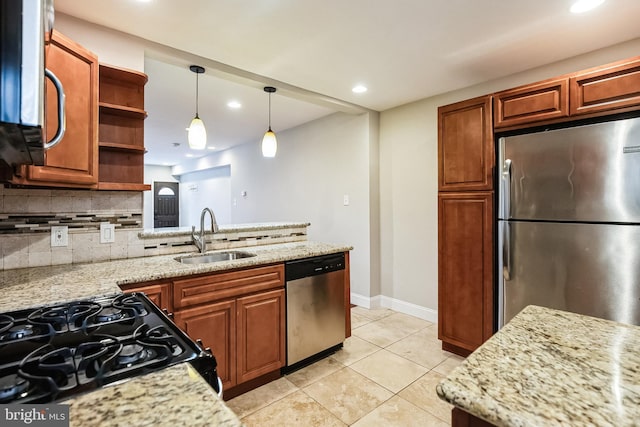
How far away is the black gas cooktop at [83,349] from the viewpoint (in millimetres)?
665

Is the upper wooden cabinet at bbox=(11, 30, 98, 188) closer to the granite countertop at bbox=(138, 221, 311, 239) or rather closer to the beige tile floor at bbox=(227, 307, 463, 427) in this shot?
the granite countertop at bbox=(138, 221, 311, 239)

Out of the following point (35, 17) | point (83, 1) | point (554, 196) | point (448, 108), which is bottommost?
point (554, 196)

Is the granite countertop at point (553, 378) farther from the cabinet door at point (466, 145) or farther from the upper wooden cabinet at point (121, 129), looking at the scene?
the upper wooden cabinet at point (121, 129)

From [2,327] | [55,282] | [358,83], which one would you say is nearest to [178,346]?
[2,327]

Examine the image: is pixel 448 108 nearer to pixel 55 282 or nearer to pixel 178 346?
pixel 178 346

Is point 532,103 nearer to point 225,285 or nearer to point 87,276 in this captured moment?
point 225,285

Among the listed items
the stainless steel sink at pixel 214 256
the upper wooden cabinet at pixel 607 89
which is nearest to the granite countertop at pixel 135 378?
the stainless steel sink at pixel 214 256

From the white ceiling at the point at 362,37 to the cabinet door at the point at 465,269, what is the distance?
111 centimetres

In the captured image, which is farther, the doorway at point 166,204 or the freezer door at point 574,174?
the doorway at point 166,204

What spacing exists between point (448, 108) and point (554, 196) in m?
1.04

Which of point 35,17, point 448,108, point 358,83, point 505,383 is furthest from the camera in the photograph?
point 358,83

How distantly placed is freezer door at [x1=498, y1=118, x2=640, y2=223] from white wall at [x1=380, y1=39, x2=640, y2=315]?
1.10m

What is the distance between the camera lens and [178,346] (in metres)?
0.84

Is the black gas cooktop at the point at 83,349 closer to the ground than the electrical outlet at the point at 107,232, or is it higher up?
closer to the ground
